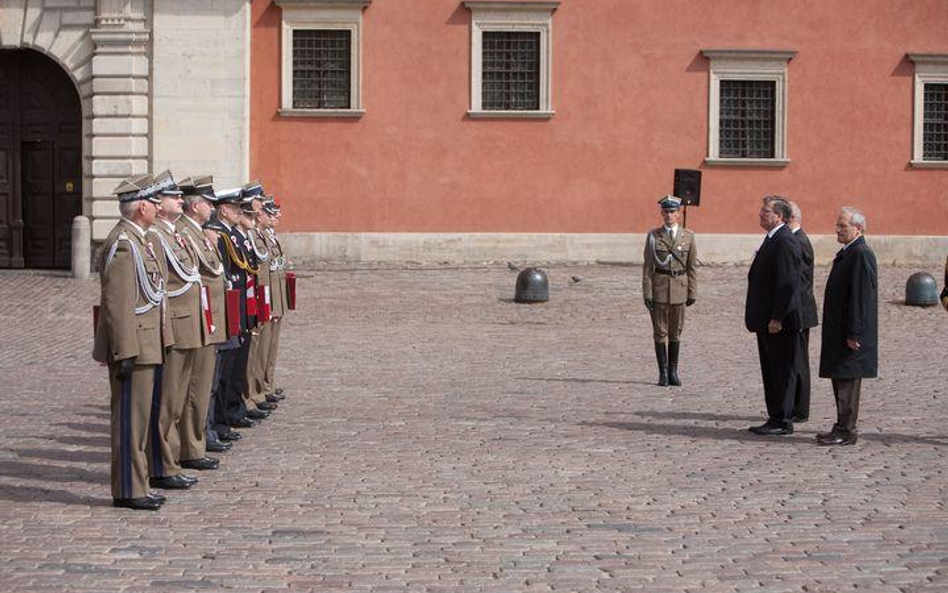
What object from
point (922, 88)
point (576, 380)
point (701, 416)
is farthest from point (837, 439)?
point (922, 88)

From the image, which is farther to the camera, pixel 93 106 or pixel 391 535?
pixel 93 106

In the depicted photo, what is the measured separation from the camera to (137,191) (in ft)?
28.7

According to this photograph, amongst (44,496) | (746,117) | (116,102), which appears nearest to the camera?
(44,496)

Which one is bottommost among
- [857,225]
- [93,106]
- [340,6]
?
[857,225]

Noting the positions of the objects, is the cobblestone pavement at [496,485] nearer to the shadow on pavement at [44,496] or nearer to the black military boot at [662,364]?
the shadow on pavement at [44,496]

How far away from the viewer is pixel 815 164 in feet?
93.0

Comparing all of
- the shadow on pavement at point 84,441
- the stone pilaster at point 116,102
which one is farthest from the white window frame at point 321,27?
the shadow on pavement at point 84,441

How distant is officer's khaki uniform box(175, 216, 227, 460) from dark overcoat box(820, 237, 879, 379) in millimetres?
4102

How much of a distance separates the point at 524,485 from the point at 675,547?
1793 mm

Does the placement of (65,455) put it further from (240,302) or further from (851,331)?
(851,331)

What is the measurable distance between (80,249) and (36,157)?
2918 mm

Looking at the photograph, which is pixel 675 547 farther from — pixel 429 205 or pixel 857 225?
pixel 429 205

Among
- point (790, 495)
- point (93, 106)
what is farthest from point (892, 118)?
point (790, 495)

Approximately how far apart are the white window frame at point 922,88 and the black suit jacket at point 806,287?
56.7 feet
